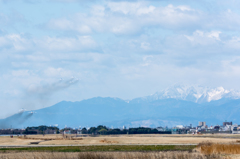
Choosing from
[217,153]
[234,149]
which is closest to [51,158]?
[217,153]

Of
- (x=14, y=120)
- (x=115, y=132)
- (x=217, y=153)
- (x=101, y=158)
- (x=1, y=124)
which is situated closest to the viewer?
(x=101, y=158)

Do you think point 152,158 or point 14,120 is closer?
point 152,158

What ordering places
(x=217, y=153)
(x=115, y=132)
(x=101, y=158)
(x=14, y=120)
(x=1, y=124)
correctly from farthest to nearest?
1. (x=115, y=132)
2. (x=14, y=120)
3. (x=1, y=124)
4. (x=217, y=153)
5. (x=101, y=158)

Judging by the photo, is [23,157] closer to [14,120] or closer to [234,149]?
[234,149]

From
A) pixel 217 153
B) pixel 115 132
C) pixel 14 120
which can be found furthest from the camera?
pixel 115 132

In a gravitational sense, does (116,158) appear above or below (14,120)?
below

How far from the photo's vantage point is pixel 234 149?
189ft

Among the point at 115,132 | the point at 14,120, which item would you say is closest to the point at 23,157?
the point at 14,120

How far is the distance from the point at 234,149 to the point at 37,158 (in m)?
27.7

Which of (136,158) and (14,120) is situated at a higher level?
(14,120)

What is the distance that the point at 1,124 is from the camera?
484ft

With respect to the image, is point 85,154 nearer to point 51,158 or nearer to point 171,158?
point 51,158

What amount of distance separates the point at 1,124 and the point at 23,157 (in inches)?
4130

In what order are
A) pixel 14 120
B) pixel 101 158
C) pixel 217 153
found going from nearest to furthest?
pixel 101 158, pixel 217 153, pixel 14 120
